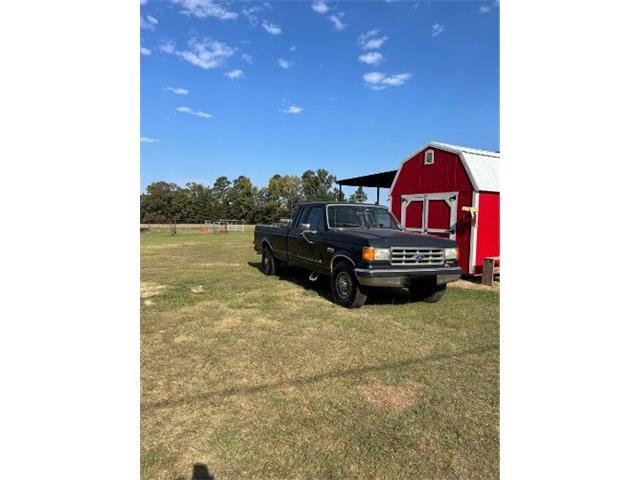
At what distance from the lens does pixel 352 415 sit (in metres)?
2.88

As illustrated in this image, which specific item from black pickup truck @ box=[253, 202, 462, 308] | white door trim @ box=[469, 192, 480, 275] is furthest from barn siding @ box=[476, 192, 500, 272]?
black pickup truck @ box=[253, 202, 462, 308]

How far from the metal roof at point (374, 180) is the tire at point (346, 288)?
8.71 m

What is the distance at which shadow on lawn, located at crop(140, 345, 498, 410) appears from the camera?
312 centimetres

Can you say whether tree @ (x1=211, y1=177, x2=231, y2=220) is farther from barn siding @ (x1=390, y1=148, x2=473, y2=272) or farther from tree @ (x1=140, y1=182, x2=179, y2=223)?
barn siding @ (x1=390, y1=148, x2=473, y2=272)

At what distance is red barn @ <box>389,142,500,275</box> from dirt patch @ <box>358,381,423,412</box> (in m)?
6.90

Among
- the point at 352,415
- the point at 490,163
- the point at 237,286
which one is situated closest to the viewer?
the point at 352,415

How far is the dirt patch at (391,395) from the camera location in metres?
3.04

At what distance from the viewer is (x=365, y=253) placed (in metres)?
5.81
